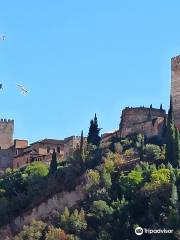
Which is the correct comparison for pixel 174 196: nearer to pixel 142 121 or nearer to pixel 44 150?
pixel 142 121

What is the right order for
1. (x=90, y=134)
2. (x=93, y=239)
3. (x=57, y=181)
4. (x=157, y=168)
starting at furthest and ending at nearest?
(x=90, y=134), (x=57, y=181), (x=157, y=168), (x=93, y=239)

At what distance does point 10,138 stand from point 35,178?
15735 mm

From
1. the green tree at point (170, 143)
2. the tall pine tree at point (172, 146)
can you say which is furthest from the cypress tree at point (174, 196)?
the green tree at point (170, 143)

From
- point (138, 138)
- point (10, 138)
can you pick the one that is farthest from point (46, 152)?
point (138, 138)

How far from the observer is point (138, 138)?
77875 millimetres

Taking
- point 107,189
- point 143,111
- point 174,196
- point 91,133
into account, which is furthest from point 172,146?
point 143,111

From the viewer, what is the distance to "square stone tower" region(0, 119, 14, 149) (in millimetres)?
92375

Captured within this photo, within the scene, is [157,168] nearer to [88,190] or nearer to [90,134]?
[88,190]

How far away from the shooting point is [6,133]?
93.6 m

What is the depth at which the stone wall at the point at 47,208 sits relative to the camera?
7156cm

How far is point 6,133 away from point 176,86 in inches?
820

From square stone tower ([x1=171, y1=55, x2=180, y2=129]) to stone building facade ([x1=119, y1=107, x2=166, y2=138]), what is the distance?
196 cm

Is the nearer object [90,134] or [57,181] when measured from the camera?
[57,181]

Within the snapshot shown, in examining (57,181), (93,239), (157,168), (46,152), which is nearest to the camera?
(93,239)
